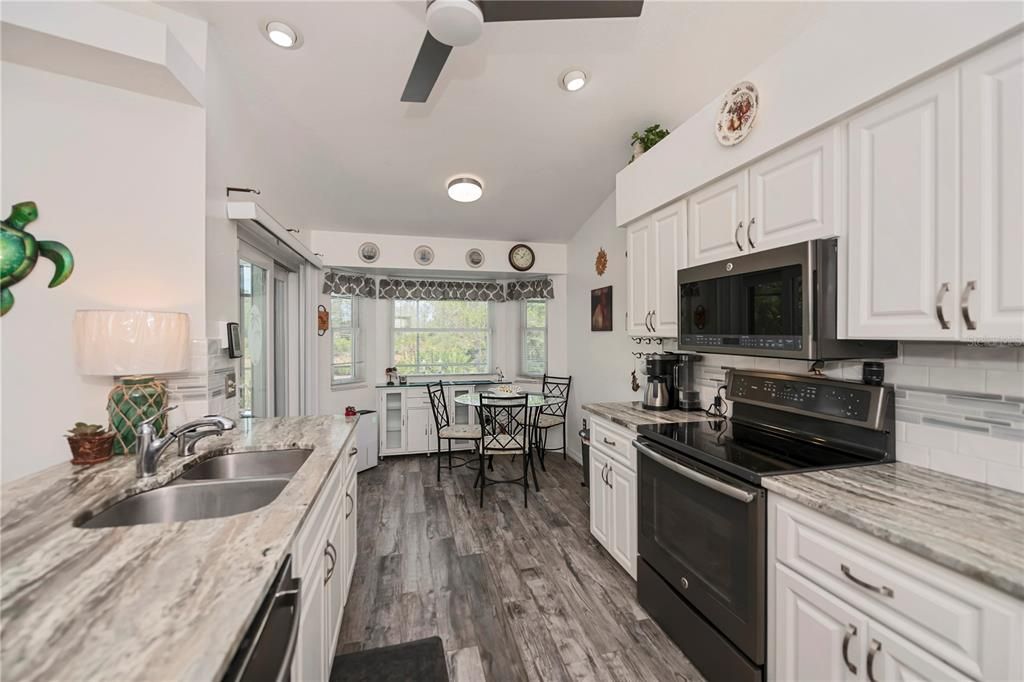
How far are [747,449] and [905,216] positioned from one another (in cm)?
96

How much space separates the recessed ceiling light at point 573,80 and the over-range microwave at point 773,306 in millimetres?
1262

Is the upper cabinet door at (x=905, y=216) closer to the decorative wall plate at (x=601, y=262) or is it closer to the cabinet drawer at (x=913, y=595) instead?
the cabinet drawer at (x=913, y=595)

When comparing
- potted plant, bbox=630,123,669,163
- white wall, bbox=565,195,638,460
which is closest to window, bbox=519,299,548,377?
white wall, bbox=565,195,638,460

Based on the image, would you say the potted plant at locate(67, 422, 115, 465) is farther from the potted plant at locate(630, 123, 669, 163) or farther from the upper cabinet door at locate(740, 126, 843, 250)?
the potted plant at locate(630, 123, 669, 163)

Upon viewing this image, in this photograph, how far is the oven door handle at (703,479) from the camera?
141 centimetres

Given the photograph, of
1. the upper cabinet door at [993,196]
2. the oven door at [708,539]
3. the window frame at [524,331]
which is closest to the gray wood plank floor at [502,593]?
the oven door at [708,539]

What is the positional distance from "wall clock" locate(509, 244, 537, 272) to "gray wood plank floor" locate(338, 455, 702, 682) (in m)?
2.39

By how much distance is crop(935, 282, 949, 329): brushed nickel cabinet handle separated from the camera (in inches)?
45.4

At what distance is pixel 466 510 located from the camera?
316 centimetres

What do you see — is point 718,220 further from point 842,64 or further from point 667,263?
point 842,64

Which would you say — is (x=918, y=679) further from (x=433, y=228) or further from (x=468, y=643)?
(x=433, y=228)

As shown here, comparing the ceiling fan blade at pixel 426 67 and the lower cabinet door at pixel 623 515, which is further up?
the ceiling fan blade at pixel 426 67

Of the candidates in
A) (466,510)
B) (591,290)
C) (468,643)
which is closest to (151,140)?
(468,643)

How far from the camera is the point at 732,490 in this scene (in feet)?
4.74
